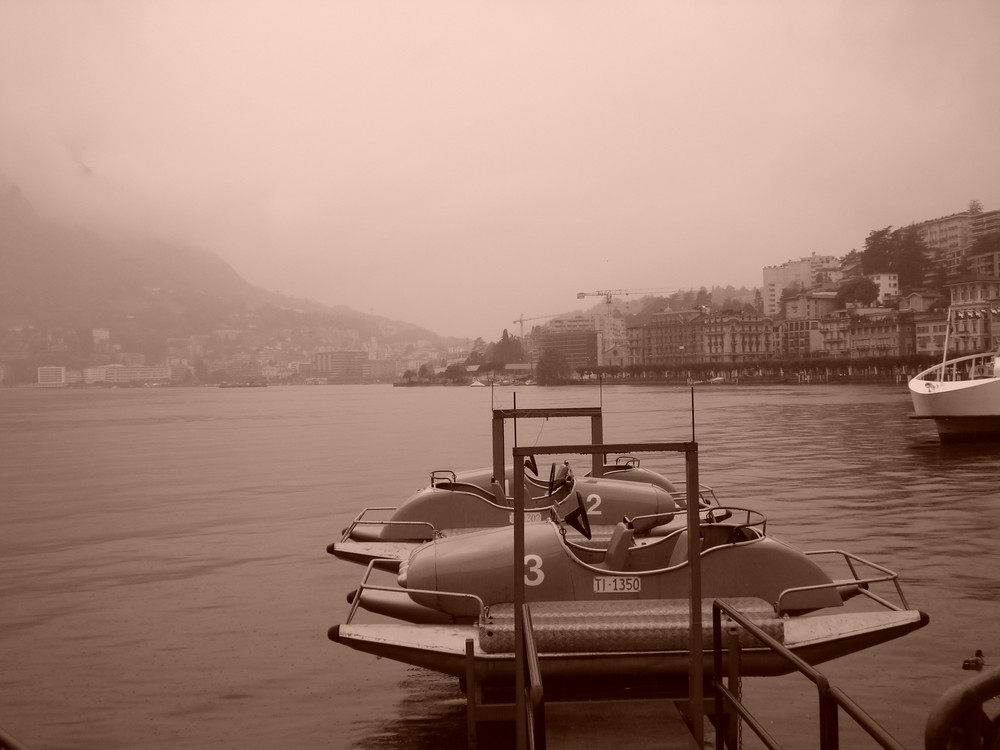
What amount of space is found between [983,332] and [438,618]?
147816mm

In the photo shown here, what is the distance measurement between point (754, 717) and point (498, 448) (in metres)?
8.46

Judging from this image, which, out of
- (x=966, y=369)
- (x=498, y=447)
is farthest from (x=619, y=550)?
(x=966, y=369)

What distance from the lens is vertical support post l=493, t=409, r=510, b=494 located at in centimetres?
1545

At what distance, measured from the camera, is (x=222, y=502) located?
108 ft

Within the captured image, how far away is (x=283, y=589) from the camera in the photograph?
18547 mm

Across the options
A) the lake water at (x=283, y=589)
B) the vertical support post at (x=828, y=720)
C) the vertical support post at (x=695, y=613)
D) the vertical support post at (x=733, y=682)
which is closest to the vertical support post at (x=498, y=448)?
the lake water at (x=283, y=589)

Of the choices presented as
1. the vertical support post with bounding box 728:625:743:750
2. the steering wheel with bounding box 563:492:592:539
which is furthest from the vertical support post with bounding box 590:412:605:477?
the vertical support post with bounding box 728:625:743:750

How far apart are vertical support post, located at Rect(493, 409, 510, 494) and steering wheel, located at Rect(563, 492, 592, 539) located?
2.76m

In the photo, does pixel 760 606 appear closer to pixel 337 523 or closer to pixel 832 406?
pixel 337 523

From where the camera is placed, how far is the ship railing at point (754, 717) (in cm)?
467

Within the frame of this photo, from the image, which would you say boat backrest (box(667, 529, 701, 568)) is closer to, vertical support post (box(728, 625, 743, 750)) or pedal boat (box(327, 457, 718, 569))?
vertical support post (box(728, 625, 743, 750))

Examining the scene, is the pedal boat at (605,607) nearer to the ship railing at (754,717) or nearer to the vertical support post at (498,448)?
the ship railing at (754,717)

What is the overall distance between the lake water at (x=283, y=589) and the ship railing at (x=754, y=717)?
215cm

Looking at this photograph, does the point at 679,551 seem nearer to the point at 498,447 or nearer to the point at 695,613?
the point at 695,613
